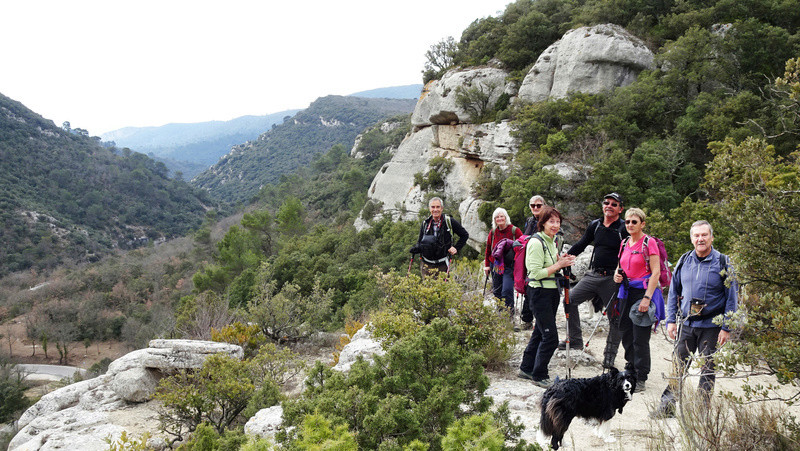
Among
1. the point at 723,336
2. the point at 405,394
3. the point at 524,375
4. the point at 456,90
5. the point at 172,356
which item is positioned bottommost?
the point at 172,356

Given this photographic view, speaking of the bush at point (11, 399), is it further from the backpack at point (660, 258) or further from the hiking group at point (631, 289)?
the backpack at point (660, 258)

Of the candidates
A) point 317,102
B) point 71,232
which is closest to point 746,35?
point 71,232

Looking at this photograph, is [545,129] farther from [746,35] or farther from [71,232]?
[71,232]

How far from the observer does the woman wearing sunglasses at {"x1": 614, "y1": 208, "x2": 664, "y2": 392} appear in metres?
3.50

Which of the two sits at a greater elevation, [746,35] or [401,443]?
[746,35]

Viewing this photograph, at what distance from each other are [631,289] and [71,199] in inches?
2684

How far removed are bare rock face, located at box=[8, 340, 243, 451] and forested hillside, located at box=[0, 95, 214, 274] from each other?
1854 inches

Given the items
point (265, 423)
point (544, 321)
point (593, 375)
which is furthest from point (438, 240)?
point (265, 423)

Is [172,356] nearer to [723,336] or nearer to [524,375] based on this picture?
[524,375]

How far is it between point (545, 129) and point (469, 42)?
12.7 metres

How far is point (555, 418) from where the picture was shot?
2.54m

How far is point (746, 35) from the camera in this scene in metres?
13.6

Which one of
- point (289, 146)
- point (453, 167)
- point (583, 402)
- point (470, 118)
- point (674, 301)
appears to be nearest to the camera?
point (583, 402)

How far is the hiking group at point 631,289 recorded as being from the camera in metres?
2.95
